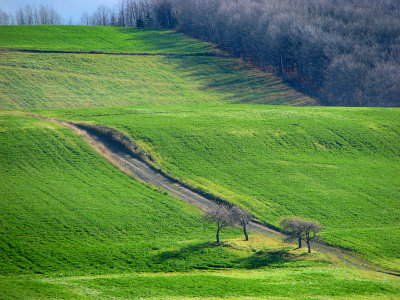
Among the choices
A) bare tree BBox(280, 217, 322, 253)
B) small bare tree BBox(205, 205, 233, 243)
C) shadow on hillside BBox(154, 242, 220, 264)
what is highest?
small bare tree BBox(205, 205, 233, 243)

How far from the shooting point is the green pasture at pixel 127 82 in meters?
75.7

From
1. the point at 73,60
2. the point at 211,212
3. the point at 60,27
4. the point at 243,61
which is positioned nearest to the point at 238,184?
the point at 211,212

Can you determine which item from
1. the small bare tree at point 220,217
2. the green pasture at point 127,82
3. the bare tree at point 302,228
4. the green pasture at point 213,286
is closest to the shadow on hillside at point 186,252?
the small bare tree at point 220,217

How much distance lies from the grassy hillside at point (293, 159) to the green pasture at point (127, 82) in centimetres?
1225

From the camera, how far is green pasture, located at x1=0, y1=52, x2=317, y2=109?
7569cm

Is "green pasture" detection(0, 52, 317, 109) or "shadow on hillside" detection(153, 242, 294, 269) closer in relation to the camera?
"shadow on hillside" detection(153, 242, 294, 269)

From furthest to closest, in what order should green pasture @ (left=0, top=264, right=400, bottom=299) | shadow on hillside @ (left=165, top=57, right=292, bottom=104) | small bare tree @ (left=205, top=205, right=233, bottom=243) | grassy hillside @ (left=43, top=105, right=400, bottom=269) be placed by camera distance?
shadow on hillside @ (left=165, top=57, right=292, bottom=104) < grassy hillside @ (left=43, top=105, right=400, bottom=269) < small bare tree @ (left=205, top=205, right=233, bottom=243) < green pasture @ (left=0, top=264, right=400, bottom=299)

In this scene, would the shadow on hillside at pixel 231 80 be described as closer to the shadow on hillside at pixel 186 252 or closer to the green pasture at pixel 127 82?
the green pasture at pixel 127 82

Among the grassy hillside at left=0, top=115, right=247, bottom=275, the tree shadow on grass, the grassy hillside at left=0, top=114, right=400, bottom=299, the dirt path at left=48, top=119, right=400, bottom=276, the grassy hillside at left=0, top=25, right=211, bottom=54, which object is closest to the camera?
the grassy hillside at left=0, top=114, right=400, bottom=299

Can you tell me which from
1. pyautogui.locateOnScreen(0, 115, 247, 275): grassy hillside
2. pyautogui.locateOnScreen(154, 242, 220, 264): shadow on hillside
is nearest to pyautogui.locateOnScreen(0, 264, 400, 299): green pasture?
pyautogui.locateOnScreen(0, 115, 247, 275): grassy hillside

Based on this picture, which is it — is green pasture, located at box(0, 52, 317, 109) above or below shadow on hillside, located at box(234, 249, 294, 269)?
above

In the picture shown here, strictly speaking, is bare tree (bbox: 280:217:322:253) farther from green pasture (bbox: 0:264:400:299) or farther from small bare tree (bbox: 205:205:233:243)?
small bare tree (bbox: 205:205:233:243)

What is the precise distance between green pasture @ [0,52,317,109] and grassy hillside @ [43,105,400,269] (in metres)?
12.2

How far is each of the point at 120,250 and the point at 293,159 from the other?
31753 mm
